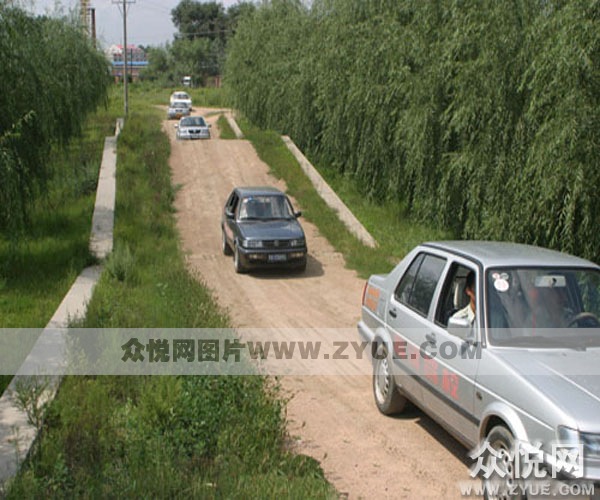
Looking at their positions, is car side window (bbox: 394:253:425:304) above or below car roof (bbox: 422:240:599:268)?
below

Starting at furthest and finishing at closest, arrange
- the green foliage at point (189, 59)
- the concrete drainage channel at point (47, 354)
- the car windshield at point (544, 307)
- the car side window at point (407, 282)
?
the green foliage at point (189, 59)
the car side window at point (407, 282)
the concrete drainage channel at point (47, 354)
the car windshield at point (544, 307)

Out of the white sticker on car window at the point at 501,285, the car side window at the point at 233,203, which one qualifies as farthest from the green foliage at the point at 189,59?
the white sticker on car window at the point at 501,285

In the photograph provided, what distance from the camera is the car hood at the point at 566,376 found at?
14.0 feet

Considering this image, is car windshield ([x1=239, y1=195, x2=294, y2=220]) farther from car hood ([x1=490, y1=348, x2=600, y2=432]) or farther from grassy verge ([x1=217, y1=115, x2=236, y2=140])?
grassy verge ([x1=217, y1=115, x2=236, y2=140])

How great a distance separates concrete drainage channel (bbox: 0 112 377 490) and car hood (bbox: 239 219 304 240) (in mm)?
2940

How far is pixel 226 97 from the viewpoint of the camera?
1561 inches

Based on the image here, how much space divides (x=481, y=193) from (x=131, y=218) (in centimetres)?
923

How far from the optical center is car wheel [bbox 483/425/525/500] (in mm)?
4551

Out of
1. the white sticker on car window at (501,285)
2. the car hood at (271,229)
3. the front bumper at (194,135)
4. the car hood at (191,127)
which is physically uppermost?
the white sticker on car window at (501,285)

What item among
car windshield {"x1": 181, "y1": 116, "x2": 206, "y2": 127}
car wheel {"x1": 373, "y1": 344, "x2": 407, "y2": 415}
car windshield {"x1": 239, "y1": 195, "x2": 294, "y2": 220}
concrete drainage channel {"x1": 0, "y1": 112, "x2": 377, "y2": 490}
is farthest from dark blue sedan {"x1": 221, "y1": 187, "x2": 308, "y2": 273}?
car windshield {"x1": 181, "y1": 116, "x2": 206, "y2": 127}

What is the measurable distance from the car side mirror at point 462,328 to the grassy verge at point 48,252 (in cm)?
486

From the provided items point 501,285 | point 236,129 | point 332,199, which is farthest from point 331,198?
point 501,285

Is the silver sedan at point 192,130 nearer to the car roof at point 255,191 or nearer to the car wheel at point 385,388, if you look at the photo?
the car roof at point 255,191

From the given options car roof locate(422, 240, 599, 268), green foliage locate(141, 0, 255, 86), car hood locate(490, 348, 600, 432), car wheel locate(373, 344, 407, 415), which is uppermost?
green foliage locate(141, 0, 255, 86)
